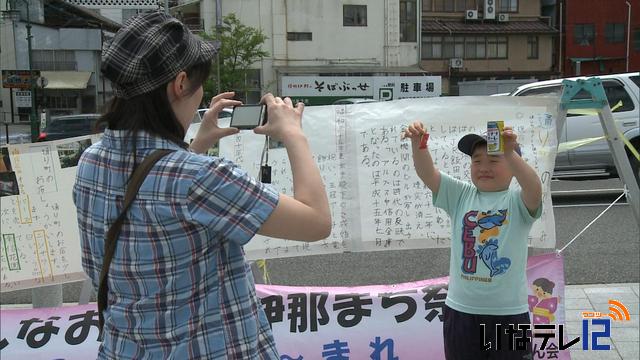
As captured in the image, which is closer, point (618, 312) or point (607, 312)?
point (618, 312)

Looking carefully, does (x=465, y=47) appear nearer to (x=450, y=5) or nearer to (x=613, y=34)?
(x=450, y=5)

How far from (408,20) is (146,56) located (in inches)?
1520

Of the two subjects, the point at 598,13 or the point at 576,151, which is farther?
the point at 598,13

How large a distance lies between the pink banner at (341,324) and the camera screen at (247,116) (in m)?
1.83

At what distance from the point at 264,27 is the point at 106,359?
118 ft

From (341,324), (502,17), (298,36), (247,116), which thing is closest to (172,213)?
(247,116)

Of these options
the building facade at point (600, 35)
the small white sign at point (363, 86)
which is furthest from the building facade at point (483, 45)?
the small white sign at point (363, 86)

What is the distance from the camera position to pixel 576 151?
375 inches

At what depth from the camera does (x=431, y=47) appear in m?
41.5

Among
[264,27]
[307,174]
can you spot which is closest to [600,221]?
[307,174]

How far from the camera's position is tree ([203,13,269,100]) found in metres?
32.0

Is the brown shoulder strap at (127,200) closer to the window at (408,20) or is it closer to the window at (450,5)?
the window at (408,20)

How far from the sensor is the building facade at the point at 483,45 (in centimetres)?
4169

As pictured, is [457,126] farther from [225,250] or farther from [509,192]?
[225,250]
